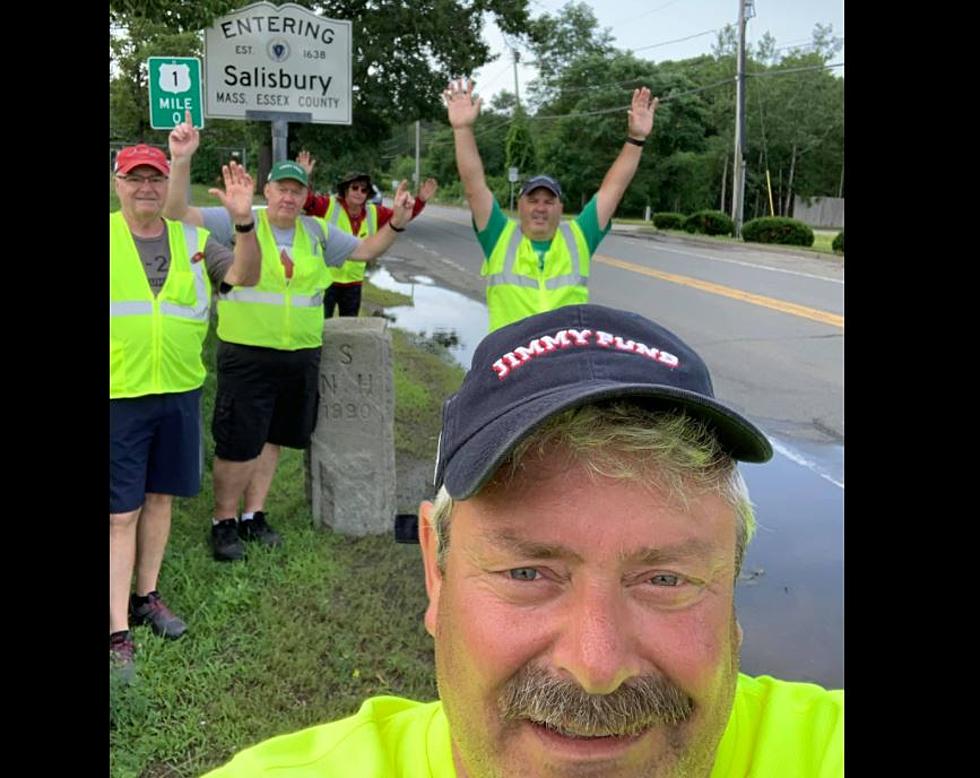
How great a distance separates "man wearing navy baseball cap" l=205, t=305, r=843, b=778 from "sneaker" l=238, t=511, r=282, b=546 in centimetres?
377

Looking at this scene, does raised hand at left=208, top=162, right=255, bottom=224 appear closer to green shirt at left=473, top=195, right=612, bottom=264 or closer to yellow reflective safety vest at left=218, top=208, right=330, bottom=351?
yellow reflective safety vest at left=218, top=208, right=330, bottom=351

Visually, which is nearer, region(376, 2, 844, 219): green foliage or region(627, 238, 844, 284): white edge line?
region(627, 238, 844, 284): white edge line

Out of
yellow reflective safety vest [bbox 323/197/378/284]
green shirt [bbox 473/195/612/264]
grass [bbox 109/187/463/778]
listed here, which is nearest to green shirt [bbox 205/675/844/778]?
grass [bbox 109/187/463/778]

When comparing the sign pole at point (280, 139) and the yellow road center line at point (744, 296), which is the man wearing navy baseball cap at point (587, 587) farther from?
the yellow road center line at point (744, 296)

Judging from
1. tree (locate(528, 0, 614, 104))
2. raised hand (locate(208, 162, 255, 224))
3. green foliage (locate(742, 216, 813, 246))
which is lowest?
raised hand (locate(208, 162, 255, 224))

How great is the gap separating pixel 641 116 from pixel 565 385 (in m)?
4.27

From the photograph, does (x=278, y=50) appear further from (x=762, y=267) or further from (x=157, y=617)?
(x=762, y=267)

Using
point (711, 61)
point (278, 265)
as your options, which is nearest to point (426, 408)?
point (278, 265)

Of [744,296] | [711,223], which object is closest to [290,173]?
[744,296]

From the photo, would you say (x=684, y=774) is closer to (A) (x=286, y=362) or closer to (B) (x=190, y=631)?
(B) (x=190, y=631)

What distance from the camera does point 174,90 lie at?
5.16m

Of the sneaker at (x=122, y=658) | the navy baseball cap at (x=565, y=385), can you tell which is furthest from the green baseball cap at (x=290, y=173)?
the navy baseball cap at (x=565, y=385)

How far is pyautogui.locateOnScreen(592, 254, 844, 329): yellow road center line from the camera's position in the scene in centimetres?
1374
